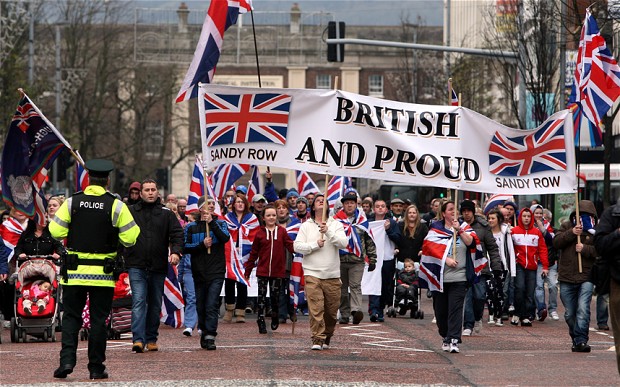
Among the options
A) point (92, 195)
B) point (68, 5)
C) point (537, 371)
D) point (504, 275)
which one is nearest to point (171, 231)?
point (92, 195)

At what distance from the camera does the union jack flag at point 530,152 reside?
53.1ft

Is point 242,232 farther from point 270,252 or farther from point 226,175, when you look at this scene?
point 226,175

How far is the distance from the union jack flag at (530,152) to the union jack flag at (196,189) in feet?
12.5

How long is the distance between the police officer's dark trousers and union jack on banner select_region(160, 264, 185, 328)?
5260 mm

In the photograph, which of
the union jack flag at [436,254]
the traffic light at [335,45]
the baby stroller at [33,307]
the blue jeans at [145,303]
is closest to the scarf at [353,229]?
the union jack flag at [436,254]

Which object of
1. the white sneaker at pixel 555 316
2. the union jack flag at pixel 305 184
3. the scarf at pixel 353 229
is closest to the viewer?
→ the scarf at pixel 353 229

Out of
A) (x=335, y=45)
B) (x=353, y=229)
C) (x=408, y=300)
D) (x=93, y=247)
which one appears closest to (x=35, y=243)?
(x=353, y=229)

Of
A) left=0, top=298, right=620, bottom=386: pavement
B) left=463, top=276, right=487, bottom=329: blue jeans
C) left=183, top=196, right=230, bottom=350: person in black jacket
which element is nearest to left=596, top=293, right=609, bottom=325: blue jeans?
left=0, top=298, right=620, bottom=386: pavement

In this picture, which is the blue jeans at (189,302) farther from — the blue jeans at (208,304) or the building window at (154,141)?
the building window at (154,141)

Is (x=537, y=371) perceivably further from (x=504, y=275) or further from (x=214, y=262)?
(x=504, y=275)

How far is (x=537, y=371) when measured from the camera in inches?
562

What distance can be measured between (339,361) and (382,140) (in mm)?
2561

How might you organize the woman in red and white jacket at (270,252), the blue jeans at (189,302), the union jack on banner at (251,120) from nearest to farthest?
the union jack on banner at (251,120) < the blue jeans at (189,302) < the woman in red and white jacket at (270,252)

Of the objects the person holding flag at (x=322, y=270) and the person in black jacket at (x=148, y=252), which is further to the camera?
the person holding flag at (x=322, y=270)
